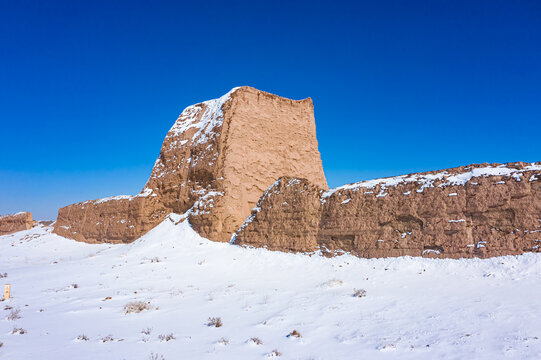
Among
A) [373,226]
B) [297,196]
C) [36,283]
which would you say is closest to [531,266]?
[373,226]

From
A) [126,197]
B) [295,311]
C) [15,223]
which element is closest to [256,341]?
[295,311]

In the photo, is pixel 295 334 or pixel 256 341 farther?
pixel 295 334

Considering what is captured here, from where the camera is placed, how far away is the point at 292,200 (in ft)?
38.8

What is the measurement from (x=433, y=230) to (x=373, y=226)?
155 cm

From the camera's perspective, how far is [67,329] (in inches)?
242

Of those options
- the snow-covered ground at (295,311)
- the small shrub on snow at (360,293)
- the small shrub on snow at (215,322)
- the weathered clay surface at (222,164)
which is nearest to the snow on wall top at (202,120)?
the weathered clay surface at (222,164)

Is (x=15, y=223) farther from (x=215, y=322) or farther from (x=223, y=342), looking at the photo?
(x=223, y=342)

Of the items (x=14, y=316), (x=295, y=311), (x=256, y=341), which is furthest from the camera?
(x=14, y=316)

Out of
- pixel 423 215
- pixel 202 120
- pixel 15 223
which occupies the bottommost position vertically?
pixel 423 215

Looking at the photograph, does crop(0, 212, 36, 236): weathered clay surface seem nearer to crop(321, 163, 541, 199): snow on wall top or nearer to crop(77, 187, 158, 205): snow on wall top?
crop(77, 187, 158, 205): snow on wall top

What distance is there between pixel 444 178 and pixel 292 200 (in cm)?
484

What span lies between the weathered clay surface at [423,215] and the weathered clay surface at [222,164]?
12.5ft

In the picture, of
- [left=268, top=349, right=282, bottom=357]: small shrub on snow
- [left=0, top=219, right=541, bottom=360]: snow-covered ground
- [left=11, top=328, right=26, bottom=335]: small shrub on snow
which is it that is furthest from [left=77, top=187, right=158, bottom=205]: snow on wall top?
[left=268, top=349, right=282, bottom=357]: small shrub on snow

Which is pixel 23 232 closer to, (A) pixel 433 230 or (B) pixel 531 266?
(A) pixel 433 230
